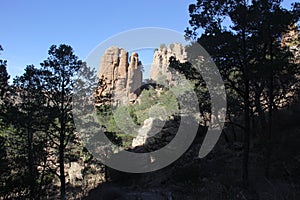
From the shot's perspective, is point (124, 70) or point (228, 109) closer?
point (228, 109)

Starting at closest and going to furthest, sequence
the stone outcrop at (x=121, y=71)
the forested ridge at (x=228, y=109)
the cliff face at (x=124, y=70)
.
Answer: the forested ridge at (x=228, y=109)
the cliff face at (x=124, y=70)
the stone outcrop at (x=121, y=71)

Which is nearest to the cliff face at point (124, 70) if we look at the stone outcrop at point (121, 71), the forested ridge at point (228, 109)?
the stone outcrop at point (121, 71)

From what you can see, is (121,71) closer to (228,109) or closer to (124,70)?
(124,70)

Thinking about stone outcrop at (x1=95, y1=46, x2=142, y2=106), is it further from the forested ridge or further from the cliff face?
the forested ridge

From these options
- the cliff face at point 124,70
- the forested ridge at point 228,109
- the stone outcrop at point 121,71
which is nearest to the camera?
the forested ridge at point 228,109

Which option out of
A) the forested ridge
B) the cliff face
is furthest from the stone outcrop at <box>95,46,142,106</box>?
the forested ridge

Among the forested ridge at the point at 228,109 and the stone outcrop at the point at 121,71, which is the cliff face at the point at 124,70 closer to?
the stone outcrop at the point at 121,71

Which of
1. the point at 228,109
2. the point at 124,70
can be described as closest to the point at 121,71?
the point at 124,70

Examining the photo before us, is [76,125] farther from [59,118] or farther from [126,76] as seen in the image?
[126,76]

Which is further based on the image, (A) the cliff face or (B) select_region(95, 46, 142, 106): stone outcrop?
(B) select_region(95, 46, 142, 106): stone outcrop

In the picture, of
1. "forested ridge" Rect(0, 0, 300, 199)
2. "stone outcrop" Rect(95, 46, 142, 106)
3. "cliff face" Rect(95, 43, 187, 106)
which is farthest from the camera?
"stone outcrop" Rect(95, 46, 142, 106)

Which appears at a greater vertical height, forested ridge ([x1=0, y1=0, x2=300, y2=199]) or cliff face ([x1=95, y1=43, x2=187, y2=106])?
cliff face ([x1=95, y1=43, x2=187, y2=106])

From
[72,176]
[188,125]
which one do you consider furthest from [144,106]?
[188,125]

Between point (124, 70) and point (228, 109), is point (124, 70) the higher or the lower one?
the higher one
